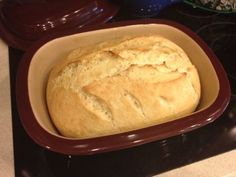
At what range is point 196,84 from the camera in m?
0.62

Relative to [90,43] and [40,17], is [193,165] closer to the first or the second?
[90,43]

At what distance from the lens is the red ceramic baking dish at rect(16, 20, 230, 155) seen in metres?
0.53

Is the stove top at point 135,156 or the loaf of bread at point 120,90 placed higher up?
the loaf of bread at point 120,90

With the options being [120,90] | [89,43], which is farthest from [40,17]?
[120,90]

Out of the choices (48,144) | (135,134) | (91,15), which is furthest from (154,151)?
(91,15)

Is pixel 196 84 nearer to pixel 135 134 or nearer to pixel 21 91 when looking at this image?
pixel 135 134

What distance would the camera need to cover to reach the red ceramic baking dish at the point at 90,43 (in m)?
0.53

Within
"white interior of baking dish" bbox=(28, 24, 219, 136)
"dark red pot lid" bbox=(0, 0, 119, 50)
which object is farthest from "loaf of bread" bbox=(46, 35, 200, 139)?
"dark red pot lid" bbox=(0, 0, 119, 50)

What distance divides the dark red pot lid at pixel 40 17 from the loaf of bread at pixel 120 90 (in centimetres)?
17

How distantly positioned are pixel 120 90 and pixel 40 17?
1.04 feet

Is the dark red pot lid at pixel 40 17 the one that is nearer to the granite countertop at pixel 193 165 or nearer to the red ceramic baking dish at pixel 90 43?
the red ceramic baking dish at pixel 90 43

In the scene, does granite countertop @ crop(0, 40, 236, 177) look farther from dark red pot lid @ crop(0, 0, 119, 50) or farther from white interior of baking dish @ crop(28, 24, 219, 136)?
dark red pot lid @ crop(0, 0, 119, 50)

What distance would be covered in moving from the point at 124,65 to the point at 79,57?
93mm

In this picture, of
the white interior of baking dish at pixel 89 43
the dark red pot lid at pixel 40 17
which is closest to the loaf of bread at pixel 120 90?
the white interior of baking dish at pixel 89 43
